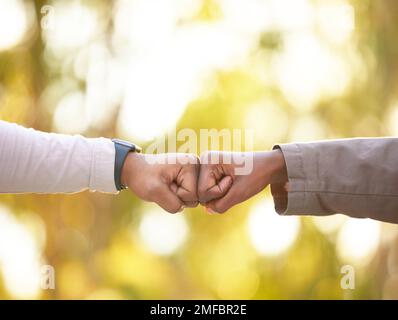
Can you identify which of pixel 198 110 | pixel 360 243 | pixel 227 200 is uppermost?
pixel 198 110

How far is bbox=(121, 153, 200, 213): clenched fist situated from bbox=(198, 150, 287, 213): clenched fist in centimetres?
3

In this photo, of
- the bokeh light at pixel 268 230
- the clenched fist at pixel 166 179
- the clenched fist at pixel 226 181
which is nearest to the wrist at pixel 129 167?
the clenched fist at pixel 166 179

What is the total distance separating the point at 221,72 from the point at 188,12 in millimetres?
382

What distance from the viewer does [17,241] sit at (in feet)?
11.1

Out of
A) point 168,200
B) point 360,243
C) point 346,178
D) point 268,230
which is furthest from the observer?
point 360,243

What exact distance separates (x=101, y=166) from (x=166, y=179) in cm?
19

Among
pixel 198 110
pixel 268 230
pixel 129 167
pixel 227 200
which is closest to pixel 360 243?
pixel 268 230

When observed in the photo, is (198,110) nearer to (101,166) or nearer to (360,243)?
(360,243)

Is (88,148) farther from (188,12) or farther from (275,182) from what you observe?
(188,12)

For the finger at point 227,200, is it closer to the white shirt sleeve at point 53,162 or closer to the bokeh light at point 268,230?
the white shirt sleeve at point 53,162

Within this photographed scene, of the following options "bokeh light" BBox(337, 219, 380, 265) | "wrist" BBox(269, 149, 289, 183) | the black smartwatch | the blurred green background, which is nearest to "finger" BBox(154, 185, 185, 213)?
the black smartwatch

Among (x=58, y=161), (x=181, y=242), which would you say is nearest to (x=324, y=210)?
(x=58, y=161)

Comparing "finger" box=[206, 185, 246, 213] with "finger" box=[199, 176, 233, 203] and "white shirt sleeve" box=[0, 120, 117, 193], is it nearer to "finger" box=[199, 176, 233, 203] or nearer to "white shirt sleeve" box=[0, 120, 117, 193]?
"finger" box=[199, 176, 233, 203]

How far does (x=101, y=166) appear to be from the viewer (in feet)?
4.89
